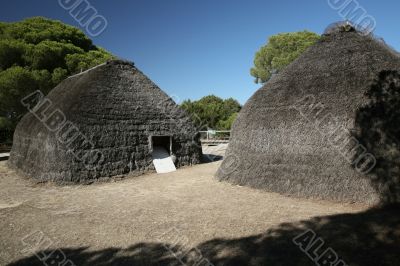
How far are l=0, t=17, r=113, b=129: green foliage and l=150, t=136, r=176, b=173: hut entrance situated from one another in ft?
27.9

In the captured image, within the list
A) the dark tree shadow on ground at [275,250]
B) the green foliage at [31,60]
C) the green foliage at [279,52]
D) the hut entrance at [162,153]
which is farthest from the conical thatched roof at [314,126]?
the green foliage at [279,52]

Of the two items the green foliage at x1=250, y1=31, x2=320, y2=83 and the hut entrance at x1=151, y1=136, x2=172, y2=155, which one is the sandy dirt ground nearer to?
the hut entrance at x1=151, y1=136, x2=172, y2=155

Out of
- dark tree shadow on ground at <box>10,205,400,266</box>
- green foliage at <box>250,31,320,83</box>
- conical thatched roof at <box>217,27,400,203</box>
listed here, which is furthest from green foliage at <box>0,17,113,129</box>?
green foliage at <box>250,31,320,83</box>

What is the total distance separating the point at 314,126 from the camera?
28.1ft

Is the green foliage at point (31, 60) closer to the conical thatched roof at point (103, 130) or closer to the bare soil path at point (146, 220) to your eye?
the conical thatched roof at point (103, 130)

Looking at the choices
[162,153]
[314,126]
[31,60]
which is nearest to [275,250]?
[314,126]

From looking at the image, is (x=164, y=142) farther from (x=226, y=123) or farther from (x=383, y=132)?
(x=226, y=123)

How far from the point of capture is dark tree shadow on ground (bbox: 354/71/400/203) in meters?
6.98

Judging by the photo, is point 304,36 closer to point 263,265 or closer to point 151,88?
point 151,88

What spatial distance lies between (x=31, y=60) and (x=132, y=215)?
16963 mm

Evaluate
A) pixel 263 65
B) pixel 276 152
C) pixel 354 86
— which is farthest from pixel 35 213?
pixel 263 65

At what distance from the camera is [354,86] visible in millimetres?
8359

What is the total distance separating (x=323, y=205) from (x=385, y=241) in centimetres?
247

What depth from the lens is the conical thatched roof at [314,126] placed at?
779 centimetres
